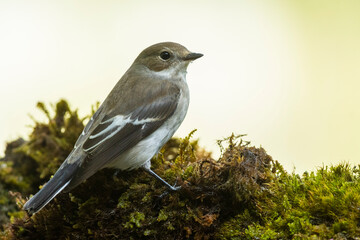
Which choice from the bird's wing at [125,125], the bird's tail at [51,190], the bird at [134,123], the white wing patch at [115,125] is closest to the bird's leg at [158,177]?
the bird at [134,123]

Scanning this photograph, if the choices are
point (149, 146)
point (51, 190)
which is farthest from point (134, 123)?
point (51, 190)

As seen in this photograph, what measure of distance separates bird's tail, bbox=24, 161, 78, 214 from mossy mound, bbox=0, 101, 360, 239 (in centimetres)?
19

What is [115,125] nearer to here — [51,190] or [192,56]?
[51,190]

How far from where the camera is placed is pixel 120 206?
139 inches

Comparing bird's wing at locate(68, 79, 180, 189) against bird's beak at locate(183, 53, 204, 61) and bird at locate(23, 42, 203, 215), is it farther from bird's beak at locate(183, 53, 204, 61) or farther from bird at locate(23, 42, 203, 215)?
bird's beak at locate(183, 53, 204, 61)

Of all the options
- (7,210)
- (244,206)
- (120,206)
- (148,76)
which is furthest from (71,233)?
(148,76)

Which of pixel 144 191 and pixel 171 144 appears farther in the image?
pixel 171 144

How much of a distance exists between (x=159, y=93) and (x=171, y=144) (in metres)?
1.01

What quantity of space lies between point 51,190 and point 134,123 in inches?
47.6

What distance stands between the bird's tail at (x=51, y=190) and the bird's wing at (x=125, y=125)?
116 millimetres

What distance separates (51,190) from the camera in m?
3.65

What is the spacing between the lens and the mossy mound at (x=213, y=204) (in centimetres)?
289

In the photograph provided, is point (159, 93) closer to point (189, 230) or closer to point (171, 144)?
point (171, 144)

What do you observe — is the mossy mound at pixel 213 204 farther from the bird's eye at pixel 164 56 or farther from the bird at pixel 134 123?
the bird's eye at pixel 164 56
